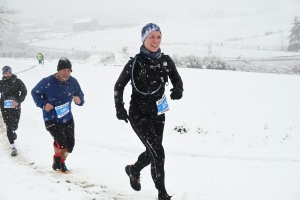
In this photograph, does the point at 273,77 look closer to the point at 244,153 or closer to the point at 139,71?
the point at 244,153

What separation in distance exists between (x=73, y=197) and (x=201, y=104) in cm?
1335

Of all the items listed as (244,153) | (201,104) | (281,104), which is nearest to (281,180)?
(244,153)

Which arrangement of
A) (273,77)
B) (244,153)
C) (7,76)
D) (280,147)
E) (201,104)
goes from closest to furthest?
(7,76) < (244,153) < (280,147) < (201,104) < (273,77)

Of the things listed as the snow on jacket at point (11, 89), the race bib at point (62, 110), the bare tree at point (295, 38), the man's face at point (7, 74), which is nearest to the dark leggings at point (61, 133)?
the race bib at point (62, 110)

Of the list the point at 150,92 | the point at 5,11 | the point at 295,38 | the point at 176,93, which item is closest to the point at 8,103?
the point at 150,92

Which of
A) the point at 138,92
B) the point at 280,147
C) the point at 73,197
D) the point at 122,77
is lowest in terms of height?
the point at 280,147

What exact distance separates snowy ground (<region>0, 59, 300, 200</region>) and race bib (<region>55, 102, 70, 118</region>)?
1.20 m

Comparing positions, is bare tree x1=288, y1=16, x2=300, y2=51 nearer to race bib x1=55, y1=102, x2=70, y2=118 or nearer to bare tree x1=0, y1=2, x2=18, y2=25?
bare tree x1=0, y1=2, x2=18, y2=25

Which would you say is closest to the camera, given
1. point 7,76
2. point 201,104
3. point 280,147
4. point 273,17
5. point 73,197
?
point 73,197

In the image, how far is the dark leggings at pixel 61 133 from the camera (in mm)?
4711

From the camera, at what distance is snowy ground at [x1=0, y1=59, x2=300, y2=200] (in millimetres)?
4359

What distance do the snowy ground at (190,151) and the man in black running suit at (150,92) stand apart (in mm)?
1032

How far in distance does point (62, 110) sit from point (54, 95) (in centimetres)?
31

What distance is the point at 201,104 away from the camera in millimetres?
16281
